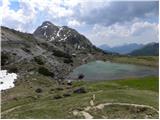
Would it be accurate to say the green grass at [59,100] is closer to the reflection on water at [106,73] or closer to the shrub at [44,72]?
the shrub at [44,72]

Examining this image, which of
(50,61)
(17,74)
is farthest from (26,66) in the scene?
(50,61)

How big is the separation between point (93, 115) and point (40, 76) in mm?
52368

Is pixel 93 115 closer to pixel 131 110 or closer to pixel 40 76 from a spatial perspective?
pixel 131 110

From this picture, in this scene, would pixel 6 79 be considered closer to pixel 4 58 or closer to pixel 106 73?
pixel 4 58

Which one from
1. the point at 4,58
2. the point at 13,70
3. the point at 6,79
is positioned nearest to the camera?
the point at 6,79

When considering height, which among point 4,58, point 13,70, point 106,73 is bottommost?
point 106,73

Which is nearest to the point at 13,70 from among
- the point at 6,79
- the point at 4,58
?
the point at 6,79

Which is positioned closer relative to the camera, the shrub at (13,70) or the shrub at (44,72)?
the shrub at (13,70)

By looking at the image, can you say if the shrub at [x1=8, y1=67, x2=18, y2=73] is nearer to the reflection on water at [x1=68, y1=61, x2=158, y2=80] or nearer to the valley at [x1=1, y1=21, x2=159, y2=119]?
the valley at [x1=1, y1=21, x2=159, y2=119]

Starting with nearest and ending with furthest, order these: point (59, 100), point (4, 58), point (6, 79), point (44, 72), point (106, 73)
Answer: point (59, 100) < point (6, 79) < point (44, 72) < point (4, 58) < point (106, 73)

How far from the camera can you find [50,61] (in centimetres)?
12412

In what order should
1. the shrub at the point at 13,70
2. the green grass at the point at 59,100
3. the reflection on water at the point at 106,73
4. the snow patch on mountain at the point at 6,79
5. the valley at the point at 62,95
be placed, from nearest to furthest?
the green grass at the point at 59,100
the valley at the point at 62,95
the snow patch on mountain at the point at 6,79
the shrub at the point at 13,70
the reflection on water at the point at 106,73

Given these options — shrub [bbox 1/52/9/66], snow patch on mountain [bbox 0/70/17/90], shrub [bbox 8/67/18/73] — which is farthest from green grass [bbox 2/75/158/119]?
shrub [bbox 1/52/9/66]

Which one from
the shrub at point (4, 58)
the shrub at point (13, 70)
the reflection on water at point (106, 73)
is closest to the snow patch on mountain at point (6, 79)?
the shrub at point (13, 70)
